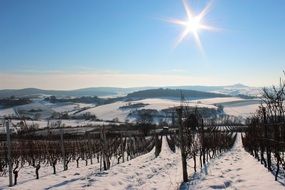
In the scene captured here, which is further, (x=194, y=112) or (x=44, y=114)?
(x=44, y=114)

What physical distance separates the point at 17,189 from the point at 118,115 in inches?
5427

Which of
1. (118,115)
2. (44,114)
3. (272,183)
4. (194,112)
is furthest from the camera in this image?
(44,114)

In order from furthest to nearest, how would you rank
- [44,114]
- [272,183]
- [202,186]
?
[44,114] < [202,186] < [272,183]

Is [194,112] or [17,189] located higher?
[194,112]

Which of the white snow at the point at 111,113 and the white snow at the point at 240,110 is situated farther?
the white snow at the point at 240,110

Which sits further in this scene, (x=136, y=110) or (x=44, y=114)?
(x=44, y=114)

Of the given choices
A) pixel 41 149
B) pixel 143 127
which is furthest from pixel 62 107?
pixel 41 149

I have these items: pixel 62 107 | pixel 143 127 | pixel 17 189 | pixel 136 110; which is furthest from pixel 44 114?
pixel 17 189

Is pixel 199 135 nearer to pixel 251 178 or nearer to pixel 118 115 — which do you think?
pixel 251 178

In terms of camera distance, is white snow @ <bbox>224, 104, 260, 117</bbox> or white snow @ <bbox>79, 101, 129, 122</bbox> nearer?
white snow @ <bbox>79, 101, 129, 122</bbox>

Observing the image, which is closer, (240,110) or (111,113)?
(111,113)

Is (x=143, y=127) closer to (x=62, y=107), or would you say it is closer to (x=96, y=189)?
(x=96, y=189)

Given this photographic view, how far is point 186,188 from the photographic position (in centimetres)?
1103

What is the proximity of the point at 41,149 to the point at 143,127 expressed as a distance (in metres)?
49.7
